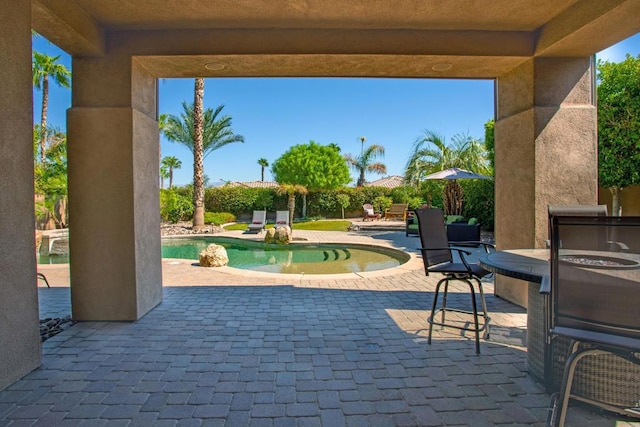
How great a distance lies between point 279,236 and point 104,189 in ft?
27.6

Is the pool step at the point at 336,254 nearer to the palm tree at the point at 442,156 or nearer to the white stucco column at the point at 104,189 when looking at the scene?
the palm tree at the point at 442,156

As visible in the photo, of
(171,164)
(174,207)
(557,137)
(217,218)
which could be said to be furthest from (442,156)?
(171,164)

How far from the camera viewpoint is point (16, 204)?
2670 mm

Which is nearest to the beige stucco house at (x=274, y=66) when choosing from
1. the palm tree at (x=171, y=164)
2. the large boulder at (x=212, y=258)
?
the large boulder at (x=212, y=258)

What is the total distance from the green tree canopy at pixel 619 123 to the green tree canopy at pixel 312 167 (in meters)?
18.5

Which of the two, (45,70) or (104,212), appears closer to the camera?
(104,212)

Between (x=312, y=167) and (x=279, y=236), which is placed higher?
(x=312, y=167)

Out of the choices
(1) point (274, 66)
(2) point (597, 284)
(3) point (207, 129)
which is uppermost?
(3) point (207, 129)

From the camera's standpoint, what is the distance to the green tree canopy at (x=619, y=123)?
7.98 metres

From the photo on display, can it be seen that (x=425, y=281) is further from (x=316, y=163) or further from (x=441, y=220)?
(x=316, y=163)

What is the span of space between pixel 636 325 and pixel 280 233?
11056 mm

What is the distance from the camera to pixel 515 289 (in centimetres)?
450

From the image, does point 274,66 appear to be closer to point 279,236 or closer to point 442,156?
point 279,236

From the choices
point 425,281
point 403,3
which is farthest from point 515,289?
point 403,3
